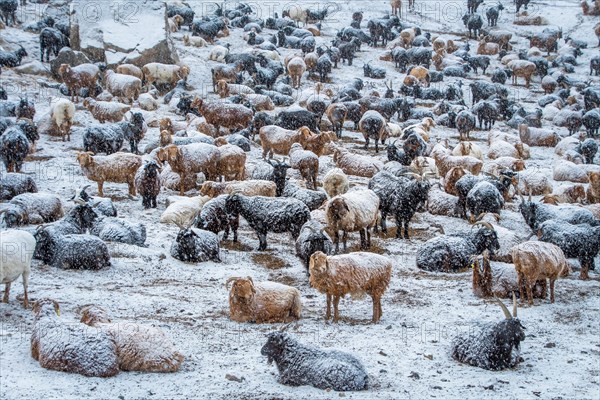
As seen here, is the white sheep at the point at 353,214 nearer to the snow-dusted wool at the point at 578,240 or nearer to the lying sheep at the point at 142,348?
the snow-dusted wool at the point at 578,240

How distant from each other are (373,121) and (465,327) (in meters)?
11.7

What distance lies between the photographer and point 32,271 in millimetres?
10289

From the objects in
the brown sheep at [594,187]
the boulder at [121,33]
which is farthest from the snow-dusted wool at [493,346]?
the boulder at [121,33]

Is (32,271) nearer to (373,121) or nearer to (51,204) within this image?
(51,204)

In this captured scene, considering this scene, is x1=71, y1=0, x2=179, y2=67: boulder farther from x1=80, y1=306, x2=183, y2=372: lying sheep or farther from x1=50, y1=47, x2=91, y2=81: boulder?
x1=80, y1=306, x2=183, y2=372: lying sheep

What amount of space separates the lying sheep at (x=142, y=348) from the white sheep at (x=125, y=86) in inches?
661

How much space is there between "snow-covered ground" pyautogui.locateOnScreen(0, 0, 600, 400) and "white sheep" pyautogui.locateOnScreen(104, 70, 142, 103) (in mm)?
9155

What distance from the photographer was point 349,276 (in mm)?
9125

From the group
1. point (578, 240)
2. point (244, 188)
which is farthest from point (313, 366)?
point (244, 188)

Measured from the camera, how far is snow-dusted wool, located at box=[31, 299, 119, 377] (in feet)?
23.7

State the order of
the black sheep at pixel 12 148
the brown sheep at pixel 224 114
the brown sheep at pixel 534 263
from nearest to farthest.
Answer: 1. the brown sheep at pixel 534 263
2. the black sheep at pixel 12 148
3. the brown sheep at pixel 224 114

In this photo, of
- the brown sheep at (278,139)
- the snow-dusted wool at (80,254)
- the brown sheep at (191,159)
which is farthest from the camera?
the brown sheep at (278,139)

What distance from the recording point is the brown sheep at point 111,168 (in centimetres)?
1470

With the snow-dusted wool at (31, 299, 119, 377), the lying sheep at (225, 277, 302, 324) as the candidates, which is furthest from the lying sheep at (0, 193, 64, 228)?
the snow-dusted wool at (31, 299, 119, 377)
